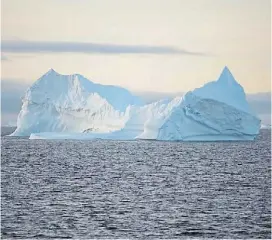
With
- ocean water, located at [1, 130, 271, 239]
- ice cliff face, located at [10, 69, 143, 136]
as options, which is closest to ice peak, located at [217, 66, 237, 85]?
ice cliff face, located at [10, 69, 143, 136]

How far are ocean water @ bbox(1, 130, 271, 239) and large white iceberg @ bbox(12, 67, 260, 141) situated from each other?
10.6 m

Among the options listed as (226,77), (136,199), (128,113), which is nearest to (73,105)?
(128,113)

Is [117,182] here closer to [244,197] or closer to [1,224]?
[244,197]

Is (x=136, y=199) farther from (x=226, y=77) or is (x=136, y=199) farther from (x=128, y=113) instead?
(x=226, y=77)

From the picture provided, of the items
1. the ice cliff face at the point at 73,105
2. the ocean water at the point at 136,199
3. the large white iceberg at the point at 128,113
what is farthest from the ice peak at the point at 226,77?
the ocean water at the point at 136,199

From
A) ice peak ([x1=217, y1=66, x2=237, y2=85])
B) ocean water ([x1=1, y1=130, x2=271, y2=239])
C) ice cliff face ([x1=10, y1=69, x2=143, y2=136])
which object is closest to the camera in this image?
ocean water ([x1=1, y1=130, x2=271, y2=239])

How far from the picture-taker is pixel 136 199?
1027 inches

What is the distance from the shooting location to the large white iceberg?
55.6 m

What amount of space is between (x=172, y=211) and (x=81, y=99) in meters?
40.2

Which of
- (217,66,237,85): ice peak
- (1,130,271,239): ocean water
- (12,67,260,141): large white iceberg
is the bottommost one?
(1,130,271,239): ocean water

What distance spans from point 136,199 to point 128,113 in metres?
34.1

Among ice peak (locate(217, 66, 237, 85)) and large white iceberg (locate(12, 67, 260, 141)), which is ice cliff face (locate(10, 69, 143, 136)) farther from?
ice peak (locate(217, 66, 237, 85))

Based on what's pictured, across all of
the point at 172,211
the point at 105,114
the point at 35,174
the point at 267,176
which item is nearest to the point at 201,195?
the point at 172,211

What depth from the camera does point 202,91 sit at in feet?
190
